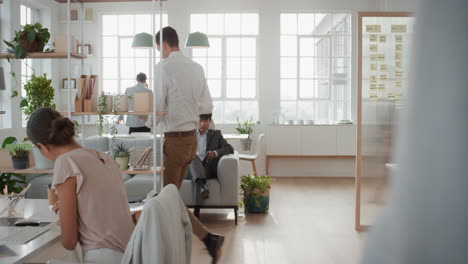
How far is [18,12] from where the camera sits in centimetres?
781

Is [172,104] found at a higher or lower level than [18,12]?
lower

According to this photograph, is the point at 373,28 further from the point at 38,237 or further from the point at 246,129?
the point at 246,129

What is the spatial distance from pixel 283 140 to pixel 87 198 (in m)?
7.07

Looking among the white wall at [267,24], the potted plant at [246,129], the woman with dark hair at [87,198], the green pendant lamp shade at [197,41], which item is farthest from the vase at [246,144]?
the woman with dark hair at [87,198]

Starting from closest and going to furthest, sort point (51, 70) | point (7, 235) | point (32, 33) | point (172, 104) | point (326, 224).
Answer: point (7, 235) < point (32, 33) < point (172, 104) < point (326, 224) < point (51, 70)

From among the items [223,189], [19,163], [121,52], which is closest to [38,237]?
[19,163]

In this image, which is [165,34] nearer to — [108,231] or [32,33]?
[32,33]

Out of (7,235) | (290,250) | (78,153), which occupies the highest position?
(78,153)

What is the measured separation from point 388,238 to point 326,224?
5277 mm

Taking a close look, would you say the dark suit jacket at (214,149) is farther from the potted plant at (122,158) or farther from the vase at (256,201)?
the potted plant at (122,158)

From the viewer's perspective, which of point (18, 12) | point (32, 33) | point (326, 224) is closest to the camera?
point (32, 33)

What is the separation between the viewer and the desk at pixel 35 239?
69.4 inches

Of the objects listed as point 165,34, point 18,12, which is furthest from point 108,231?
point 18,12

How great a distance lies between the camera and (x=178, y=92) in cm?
406
